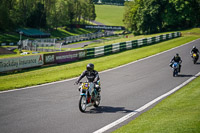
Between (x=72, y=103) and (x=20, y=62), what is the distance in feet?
44.1

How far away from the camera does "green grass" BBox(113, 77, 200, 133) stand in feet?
26.2

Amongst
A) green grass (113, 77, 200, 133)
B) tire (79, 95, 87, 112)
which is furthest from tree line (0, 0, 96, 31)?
green grass (113, 77, 200, 133)

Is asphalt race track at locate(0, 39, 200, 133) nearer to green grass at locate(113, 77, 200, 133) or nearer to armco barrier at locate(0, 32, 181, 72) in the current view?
green grass at locate(113, 77, 200, 133)

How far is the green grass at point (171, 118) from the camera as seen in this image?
26.2 feet

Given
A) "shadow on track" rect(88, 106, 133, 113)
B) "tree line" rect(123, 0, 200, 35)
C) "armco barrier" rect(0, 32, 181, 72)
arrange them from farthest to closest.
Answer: "tree line" rect(123, 0, 200, 35)
"armco barrier" rect(0, 32, 181, 72)
"shadow on track" rect(88, 106, 133, 113)

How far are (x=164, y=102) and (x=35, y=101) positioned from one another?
255 inches

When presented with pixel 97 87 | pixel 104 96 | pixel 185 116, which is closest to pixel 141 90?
pixel 104 96

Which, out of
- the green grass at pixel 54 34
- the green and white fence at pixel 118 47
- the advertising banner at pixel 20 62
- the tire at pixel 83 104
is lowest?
the tire at pixel 83 104

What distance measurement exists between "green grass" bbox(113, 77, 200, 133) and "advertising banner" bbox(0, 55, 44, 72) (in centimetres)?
1521

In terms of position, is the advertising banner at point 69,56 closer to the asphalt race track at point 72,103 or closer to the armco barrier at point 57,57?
the armco barrier at point 57,57

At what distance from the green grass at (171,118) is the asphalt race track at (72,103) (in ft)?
2.96

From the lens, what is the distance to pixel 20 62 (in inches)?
956

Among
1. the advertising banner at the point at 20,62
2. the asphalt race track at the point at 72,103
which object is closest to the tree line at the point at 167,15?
the advertising banner at the point at 20,62

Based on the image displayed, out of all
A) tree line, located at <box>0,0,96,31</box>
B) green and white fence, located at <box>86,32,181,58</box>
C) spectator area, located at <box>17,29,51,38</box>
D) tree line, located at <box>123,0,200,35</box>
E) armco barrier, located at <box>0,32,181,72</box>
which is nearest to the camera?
armco barrier, located at <box>0,32,181,72</box>
